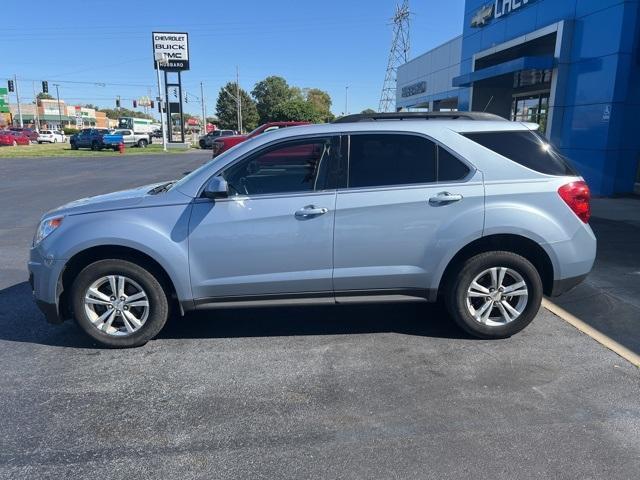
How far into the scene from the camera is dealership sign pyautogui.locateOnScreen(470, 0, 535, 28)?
53.4 ft

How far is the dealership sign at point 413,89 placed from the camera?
108ft

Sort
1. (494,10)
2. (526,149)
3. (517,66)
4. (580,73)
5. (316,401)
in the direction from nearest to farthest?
(316,401)
(526,149)
(580,73)
(517,66)
(494,10)

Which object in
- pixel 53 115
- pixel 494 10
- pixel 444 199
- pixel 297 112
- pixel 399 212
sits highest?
pixel 53 115

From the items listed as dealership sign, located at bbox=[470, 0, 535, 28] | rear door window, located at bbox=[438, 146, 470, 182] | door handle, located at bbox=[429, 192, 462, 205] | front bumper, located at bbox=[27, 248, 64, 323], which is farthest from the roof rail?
dealership sign, located at bbox=[470, 0, 535, 28]

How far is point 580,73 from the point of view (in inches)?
529

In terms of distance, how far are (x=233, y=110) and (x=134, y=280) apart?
287 ft

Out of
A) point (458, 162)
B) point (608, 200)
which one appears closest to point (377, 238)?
point (458, 162)

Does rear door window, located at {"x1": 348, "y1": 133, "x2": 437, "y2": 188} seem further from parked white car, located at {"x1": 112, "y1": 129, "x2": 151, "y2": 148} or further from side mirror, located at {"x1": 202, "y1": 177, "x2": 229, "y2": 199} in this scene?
parked white car, located at {"x1": 112, "y1": 129, "x2": 151, "y2": 148}

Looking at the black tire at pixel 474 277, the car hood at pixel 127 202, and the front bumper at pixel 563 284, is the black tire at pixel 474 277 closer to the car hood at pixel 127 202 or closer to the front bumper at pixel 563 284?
the front bumper at pixel 563 284

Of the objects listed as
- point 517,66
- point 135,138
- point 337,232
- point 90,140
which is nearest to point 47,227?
point 337,232

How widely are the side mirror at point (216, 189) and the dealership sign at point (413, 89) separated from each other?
101 ft

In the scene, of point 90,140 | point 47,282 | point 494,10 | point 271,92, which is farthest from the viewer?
point 271,92

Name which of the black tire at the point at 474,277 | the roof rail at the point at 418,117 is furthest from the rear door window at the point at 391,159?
the black tire at the point at 474,277

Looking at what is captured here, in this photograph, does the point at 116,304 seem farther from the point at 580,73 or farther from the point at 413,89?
the point at 413,89
